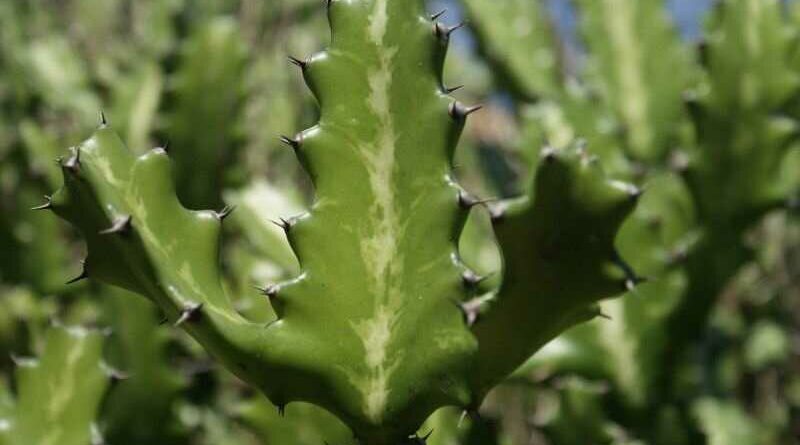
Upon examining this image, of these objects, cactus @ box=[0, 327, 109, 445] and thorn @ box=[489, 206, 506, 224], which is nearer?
thorn @ box=[489, 206, 506, 224]

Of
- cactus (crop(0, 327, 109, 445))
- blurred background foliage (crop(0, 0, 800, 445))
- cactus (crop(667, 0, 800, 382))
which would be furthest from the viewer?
cactus (crop(667, 0, 800, 382))

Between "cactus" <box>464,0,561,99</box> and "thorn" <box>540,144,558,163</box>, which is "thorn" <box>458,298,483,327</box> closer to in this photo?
"thorn" <box>540,144,558,163</box>

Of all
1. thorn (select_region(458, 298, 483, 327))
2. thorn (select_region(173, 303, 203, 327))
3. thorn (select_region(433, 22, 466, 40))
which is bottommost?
thorn (select_region(458, 298, 483, 327))

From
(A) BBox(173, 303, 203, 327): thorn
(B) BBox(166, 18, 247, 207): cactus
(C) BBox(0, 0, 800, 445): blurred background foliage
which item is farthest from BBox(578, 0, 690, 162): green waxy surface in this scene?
(A) BBox(173, 303, 203, 327): thorn

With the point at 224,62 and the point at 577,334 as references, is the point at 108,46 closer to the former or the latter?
the point at 224,62

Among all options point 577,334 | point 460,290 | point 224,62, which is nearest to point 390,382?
point 460,290

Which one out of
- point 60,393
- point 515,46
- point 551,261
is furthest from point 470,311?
point 515,46

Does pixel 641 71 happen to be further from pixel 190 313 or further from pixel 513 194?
pixel 190 313
